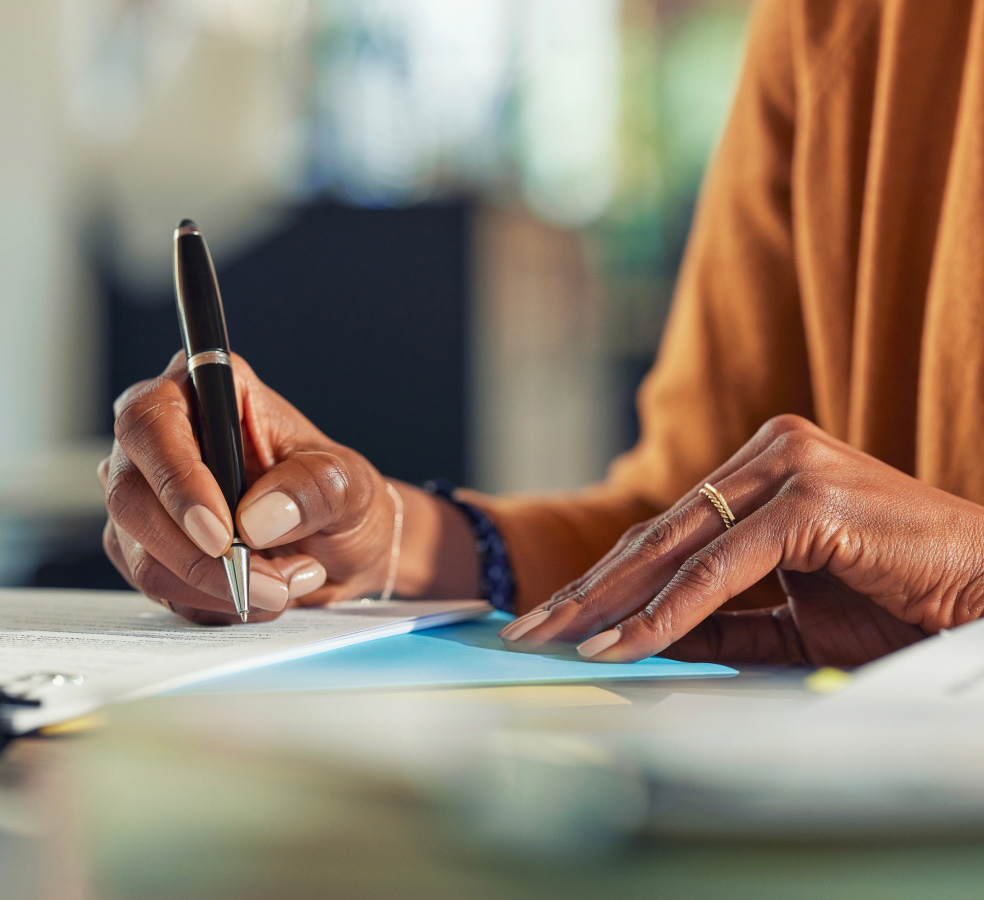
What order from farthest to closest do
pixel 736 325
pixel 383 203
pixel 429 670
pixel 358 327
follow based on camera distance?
pixel 383 203 → pixel 358 327 → pixel 736 325 → pixel 429 670

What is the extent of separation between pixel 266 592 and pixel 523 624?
12 centimetres

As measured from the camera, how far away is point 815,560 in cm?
35

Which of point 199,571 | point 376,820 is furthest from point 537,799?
point 199,571

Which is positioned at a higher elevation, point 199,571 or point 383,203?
point 383,203

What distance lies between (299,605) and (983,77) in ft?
1.65

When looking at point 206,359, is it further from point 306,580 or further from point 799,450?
point 799,450

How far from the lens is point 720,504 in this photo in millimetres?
365

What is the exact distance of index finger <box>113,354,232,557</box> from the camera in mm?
383

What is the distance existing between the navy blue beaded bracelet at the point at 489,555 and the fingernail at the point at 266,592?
217 mm

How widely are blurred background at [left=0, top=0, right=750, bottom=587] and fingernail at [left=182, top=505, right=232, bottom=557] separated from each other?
80.3 inches

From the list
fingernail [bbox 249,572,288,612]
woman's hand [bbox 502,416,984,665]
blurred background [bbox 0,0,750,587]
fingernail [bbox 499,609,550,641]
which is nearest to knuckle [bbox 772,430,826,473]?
woman's hand [bbox 502,416,984,665]

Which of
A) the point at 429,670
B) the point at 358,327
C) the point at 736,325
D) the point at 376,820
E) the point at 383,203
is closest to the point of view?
the point at 376,820

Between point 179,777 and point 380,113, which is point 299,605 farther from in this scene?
point 380,113

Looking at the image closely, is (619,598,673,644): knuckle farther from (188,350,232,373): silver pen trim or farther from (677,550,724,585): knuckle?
(188,350,232,373): silver pen trim
